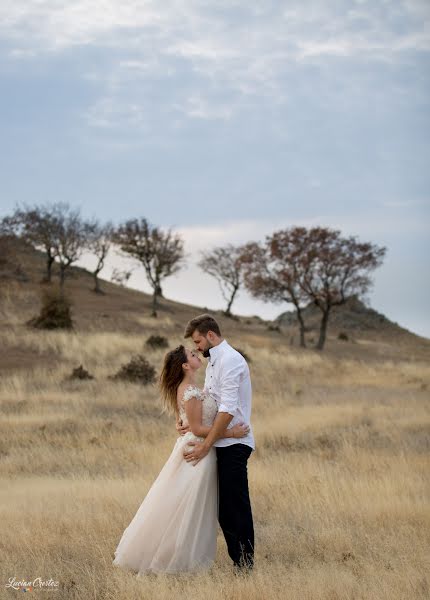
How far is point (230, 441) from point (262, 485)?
3691 millimetres

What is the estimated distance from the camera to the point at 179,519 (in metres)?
5.96

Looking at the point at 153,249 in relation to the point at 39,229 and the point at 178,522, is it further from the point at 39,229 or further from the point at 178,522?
the point at 178,522

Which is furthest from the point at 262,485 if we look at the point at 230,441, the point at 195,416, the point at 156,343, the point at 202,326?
the point at 156,343

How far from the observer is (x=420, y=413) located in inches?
622

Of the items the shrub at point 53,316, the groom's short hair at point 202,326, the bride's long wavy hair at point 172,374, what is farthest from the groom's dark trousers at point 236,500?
the shrub at point 53,316

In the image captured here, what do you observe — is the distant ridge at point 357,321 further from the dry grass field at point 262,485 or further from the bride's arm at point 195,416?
the bride's arm at point 195,416

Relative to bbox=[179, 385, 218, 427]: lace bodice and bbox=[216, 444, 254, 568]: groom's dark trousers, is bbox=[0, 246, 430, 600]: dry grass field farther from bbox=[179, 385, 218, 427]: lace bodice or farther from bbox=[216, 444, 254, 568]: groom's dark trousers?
bbox=[179, 385, 218, 427]: lace bodice

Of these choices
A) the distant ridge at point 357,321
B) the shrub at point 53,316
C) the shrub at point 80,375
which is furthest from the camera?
the distant ridge at point 357,321

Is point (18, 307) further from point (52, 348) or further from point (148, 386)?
point (148, 386)

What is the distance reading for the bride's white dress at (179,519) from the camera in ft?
19.3

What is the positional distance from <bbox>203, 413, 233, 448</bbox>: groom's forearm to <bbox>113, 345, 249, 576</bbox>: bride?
17cm

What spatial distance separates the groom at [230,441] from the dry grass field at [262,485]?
0.97ft

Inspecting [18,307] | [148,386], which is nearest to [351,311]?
[18,307]

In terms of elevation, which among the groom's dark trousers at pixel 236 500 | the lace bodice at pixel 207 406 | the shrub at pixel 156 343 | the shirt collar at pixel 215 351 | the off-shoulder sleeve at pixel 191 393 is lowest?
the groom's dark trousers at pixel 236 500
